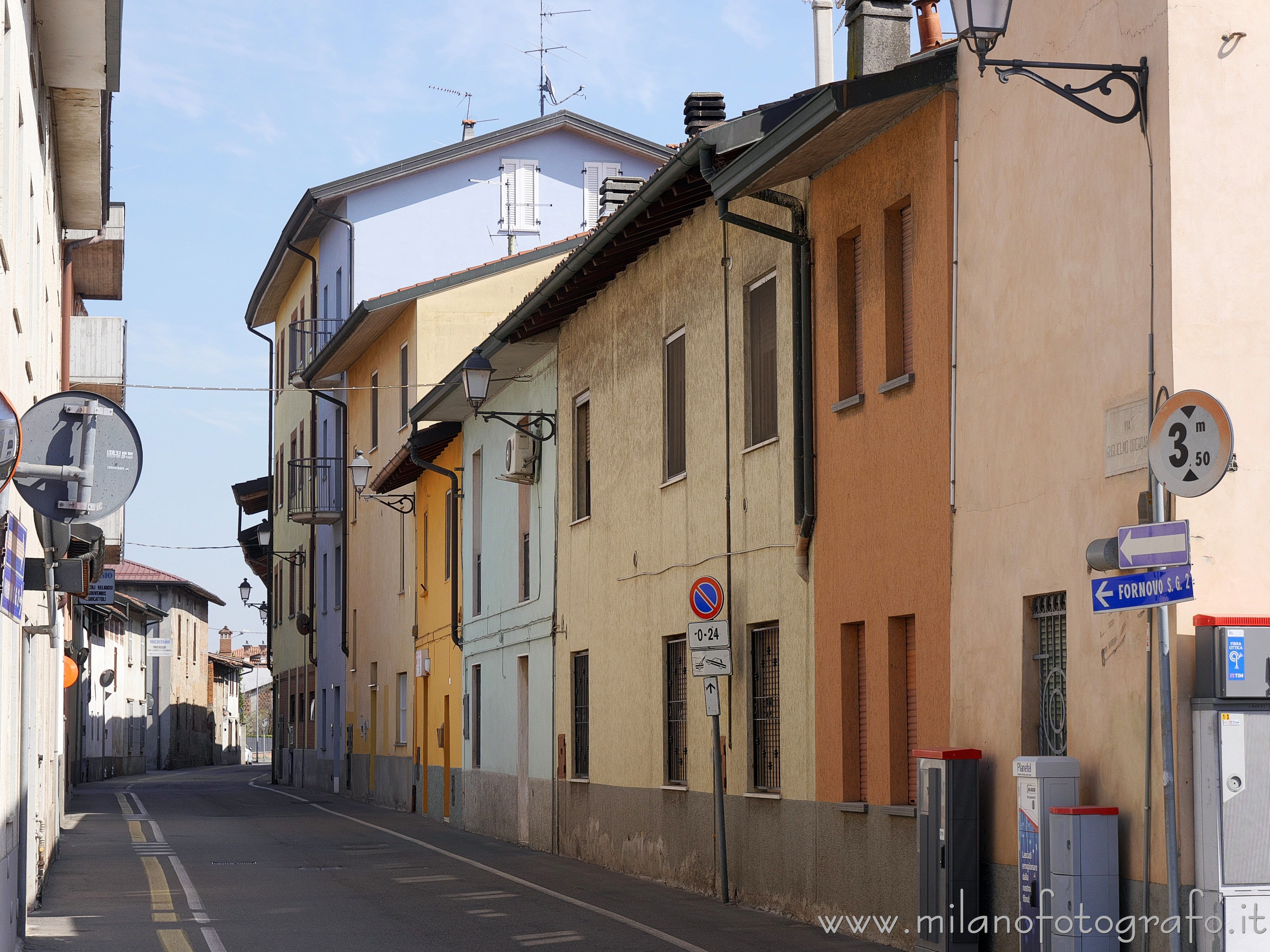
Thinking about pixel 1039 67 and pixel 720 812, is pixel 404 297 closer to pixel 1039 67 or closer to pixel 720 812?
pixel 720 812

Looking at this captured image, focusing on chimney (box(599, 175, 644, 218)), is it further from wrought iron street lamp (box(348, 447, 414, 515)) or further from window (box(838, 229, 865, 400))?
window (box(838, 229, 865, 400))

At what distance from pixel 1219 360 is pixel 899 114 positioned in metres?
4.01

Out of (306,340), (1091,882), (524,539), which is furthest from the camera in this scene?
(306,340)

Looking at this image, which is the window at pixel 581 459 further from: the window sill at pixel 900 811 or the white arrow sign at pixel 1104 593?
the white arrow sign at pixel 1104 593

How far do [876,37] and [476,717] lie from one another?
1606 cm

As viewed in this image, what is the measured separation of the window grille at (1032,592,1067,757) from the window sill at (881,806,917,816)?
4.62 ft

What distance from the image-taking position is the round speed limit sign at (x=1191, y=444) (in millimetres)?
7410

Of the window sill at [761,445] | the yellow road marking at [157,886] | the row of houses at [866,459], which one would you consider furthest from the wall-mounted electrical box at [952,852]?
the yellow road marking at [157,886]

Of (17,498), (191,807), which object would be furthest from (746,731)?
(191,807)

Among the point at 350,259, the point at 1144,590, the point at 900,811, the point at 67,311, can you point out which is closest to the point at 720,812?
the point at 900,811

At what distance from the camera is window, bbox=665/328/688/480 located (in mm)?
17016

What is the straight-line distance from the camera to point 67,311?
20.1m

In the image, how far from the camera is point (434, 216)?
35875mm

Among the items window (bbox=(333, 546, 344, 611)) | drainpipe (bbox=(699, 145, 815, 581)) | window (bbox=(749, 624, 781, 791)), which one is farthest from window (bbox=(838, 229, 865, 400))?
window (bbox=(333, 546, 344, 611))
